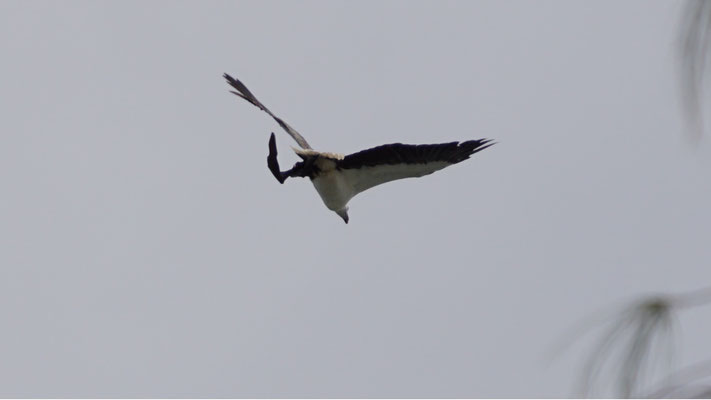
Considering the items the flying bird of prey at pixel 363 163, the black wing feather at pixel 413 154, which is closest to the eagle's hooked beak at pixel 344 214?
the flying bird of prey at pixel 363 163

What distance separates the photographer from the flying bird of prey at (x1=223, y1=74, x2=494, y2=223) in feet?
28.5

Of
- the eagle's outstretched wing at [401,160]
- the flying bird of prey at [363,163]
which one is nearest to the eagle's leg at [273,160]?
the flying bird of prey at [363,163]

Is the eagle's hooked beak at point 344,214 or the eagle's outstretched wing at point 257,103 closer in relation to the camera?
the eagle's outstretched wing at point 257,103

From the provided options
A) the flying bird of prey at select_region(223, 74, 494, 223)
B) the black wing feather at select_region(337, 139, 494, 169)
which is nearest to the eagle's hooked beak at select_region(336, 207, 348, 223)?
the flying bird of prey at select_region(223, 74, 494, 223)

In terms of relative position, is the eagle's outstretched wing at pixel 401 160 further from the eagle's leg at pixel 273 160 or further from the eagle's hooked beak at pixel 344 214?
the eagle's hooked beak at pixel 344 214

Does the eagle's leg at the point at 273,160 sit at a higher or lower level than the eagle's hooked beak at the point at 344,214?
higher

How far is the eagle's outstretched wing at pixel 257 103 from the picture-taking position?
9164mm

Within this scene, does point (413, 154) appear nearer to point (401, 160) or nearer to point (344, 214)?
point (401, 160)

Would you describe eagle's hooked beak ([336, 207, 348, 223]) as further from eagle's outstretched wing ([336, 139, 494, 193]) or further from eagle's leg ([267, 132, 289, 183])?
eagle's leg ([267, 132, 289, 183])

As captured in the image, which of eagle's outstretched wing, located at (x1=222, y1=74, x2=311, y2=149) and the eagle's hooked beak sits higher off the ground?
eagle's outstretched wing, located at (x1=222, y1=74, x2=311, y2=149)

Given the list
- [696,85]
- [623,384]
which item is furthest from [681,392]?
[696,85]

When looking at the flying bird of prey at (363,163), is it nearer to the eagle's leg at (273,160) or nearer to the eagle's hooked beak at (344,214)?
the eagle's leg at (273,160)

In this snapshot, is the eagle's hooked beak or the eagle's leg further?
the eagle's hooked beak

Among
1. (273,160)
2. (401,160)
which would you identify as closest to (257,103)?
(273,160)
